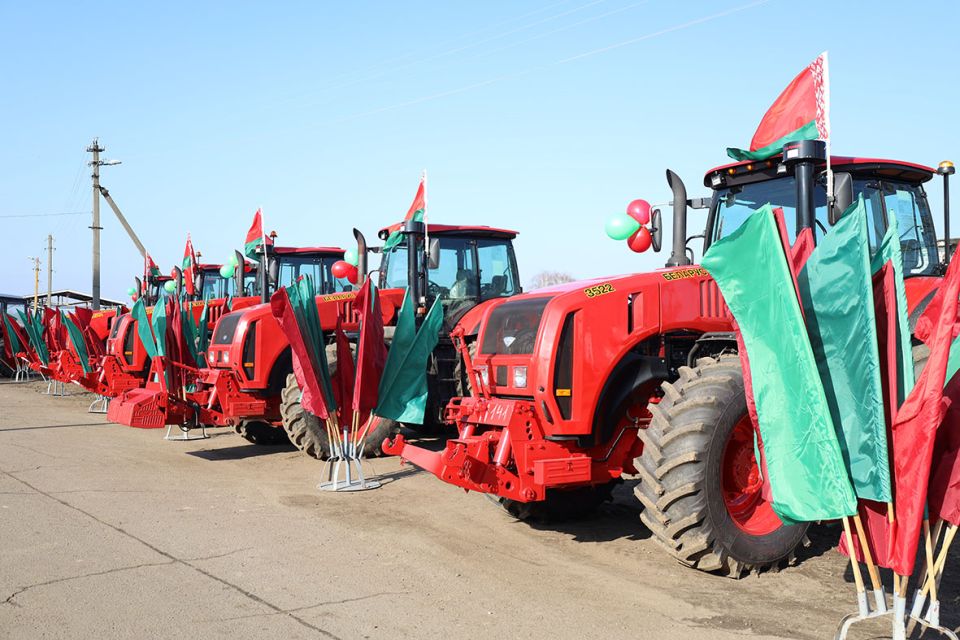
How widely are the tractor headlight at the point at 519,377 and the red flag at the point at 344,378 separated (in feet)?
9.48

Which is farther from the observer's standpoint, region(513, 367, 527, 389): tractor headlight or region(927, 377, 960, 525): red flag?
region(513, 367, 527, 389): tractor headlight

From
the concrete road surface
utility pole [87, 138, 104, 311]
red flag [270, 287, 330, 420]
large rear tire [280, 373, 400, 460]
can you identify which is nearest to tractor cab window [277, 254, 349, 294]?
large rear tire [280, 373, 400, 460]

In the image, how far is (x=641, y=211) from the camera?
6.62 meters

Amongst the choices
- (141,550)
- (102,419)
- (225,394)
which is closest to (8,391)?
(102,419)

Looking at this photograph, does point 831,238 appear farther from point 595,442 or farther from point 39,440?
point 39,440

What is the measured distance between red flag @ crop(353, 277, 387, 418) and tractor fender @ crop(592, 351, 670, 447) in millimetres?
3061

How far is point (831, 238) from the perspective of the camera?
3379mm

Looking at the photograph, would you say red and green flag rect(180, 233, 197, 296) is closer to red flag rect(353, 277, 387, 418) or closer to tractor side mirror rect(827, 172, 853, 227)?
red flag rect(353, 277, 387, 418)

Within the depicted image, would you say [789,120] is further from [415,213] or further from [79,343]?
[79,343]

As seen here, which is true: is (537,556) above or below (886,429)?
below

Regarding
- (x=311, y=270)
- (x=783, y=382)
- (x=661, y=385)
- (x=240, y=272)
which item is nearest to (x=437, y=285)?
(x=311, y=270)

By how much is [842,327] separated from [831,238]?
35 cm

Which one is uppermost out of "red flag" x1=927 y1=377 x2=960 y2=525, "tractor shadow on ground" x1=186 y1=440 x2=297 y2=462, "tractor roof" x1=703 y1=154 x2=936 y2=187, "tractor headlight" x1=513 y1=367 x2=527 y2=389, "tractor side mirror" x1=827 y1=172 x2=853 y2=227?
"tractor roof" x1=703 y1=154 x2=936 y2=187

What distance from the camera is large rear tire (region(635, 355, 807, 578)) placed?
17.0 feet
